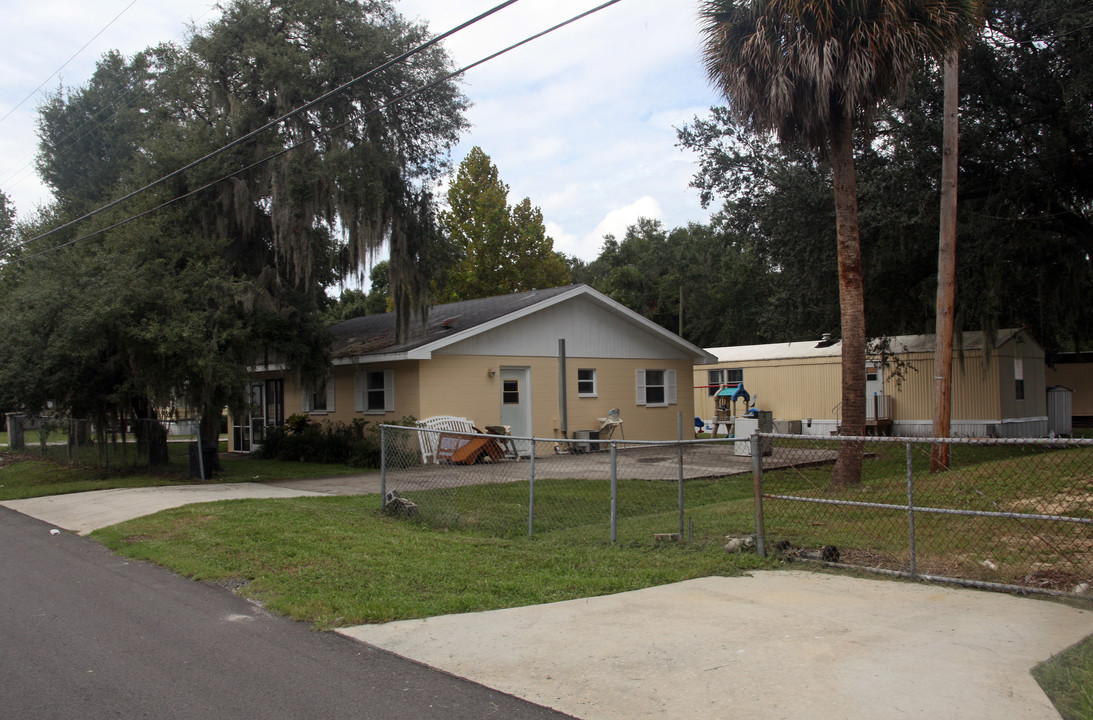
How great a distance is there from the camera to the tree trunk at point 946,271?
48.2 ft

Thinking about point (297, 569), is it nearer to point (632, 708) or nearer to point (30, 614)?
point (30, 614)

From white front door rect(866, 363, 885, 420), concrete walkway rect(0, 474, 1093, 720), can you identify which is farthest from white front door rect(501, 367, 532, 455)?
concrete walkway rect(0, 474, 1093, 720)

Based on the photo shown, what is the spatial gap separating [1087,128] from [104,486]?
20840 mm

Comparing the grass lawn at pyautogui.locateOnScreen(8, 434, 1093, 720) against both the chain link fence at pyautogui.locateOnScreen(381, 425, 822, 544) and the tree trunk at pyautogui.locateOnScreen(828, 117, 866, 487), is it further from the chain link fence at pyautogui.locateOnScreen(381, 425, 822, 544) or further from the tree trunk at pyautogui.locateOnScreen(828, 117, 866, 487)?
the tree trunk at pyautogui.locateOnScreen(828, 117, 866, 487)

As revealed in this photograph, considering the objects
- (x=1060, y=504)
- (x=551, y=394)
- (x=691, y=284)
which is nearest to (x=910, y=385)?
(x=551, y=394)

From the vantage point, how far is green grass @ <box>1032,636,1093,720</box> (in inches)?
163

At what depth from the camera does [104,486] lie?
16.1 meters

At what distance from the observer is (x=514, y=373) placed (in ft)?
68.8

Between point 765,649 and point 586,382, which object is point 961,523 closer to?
point 765,649

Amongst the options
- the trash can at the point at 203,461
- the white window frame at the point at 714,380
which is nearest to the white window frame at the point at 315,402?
the trash can at the point at 203,461

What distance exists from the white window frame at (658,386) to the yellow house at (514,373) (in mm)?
30

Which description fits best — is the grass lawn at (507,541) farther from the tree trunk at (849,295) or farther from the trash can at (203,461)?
the trash can at (203,461)

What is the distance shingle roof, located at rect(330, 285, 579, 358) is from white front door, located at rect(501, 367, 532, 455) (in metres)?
1.60

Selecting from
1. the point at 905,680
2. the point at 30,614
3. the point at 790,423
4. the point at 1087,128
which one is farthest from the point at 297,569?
the point at 790,423
